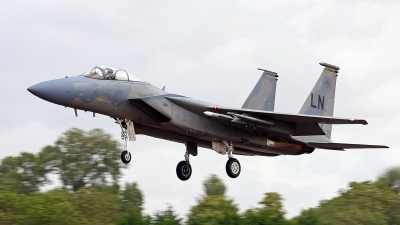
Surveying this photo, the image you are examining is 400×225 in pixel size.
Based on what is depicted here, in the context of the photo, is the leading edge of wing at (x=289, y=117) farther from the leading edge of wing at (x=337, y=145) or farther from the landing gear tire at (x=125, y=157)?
the landing gear tire at (x=125, y=157)

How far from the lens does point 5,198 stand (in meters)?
39.8

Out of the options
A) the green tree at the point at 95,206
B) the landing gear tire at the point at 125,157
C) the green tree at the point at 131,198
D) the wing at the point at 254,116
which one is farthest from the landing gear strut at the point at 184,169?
the green tree at the point at 131,198

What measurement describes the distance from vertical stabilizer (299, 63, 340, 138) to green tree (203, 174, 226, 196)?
32.2 m

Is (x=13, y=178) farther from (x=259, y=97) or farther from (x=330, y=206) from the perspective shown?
(x=259, y=97)

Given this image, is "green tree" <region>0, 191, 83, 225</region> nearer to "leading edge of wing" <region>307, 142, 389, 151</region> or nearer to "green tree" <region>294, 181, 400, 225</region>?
"green tree" <region>294, 181, 400, 225</region>

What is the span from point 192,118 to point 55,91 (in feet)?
13.8

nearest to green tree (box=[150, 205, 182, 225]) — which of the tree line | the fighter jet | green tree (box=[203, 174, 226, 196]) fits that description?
the tree line

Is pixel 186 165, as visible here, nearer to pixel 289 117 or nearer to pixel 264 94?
pixel 264 94

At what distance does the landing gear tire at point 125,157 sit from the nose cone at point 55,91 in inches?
81.1

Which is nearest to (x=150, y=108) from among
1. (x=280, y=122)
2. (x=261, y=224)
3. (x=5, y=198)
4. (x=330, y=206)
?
(x=280, y=122)

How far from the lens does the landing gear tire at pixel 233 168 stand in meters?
22.5

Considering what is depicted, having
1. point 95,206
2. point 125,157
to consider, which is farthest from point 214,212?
point 125,157

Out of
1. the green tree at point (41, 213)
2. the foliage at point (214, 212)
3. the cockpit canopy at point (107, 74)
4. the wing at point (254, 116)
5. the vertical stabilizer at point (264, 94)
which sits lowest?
the green tree at point (41, 213)

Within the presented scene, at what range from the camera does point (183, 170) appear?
23.2 meters
